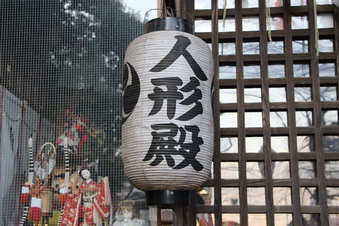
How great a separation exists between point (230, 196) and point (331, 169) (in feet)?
2.96

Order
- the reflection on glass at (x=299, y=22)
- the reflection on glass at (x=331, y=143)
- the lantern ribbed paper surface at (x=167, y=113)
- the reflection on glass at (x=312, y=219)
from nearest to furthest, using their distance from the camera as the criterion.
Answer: the lantern ribbed paper surface at (x=167, y=113)
the reflection on glass at (x=312, y=219)
the reflection on glass at (x=331, y=143)
the reflection on glass at (x=299, y=22)

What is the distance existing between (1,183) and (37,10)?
6.38ft

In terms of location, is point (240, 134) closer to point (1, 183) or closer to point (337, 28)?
point (337, 28)

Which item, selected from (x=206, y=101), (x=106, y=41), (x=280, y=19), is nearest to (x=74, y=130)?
(x=106, y=41)

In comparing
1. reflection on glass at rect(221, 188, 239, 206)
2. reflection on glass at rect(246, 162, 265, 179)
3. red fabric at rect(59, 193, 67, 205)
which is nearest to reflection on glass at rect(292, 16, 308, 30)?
reflection on glass at rect(246, 162, 265, 179)

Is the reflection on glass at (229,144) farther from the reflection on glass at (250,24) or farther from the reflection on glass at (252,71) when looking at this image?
the reflection on glass at (250,24)

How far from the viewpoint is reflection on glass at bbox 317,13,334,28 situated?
4281mm

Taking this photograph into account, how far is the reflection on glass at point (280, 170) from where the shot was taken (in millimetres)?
4038

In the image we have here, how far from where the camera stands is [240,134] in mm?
4074

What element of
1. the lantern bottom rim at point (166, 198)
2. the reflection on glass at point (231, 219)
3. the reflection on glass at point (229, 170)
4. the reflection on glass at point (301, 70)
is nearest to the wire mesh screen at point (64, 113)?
the reflection on glass at point (231, 219)

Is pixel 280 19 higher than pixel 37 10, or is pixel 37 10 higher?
pixel 37 10

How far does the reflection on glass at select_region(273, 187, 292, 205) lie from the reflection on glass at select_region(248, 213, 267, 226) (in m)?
0.16

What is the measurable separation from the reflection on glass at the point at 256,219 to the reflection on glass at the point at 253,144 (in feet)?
1.79

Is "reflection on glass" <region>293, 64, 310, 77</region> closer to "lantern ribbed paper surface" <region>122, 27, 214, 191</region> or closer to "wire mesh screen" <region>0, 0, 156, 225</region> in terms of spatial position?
"lantern ribbed paper surface" <region>122, 27, 214, 191</region>
